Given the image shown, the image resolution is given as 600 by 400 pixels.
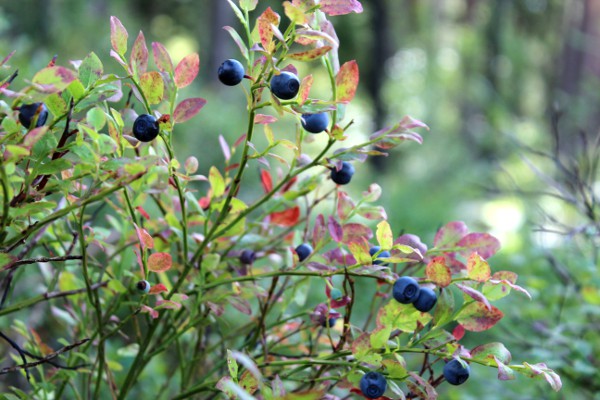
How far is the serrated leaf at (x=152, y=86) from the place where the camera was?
57 cm

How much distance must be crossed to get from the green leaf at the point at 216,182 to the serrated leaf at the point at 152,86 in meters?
0.15

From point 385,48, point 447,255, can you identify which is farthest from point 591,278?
point 385,48

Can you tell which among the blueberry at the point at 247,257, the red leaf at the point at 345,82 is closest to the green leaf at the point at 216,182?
the blueberry at the point at 247,257

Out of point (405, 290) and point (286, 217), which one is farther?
Result: point (286, 217)

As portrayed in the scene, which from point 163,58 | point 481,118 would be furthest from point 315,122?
point 481,118

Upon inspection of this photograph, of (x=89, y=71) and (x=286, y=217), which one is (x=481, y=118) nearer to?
(x=286, y=217)

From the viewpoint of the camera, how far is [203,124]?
5.59 metres

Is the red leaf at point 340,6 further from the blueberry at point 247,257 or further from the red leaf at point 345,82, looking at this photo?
the blueberry at point 247,257

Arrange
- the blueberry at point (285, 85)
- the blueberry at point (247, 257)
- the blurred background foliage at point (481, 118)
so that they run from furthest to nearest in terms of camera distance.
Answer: the blurred background foliage at point (481, 118), the blueberry at point (247, 257), the blueberry at point (285, 85)

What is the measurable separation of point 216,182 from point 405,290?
0.25 meters

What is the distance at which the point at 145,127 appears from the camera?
556 mm

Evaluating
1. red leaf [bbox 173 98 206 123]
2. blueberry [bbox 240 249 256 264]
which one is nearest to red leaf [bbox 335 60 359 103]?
red leaf [bbox 173 98 206 123]

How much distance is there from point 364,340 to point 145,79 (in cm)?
29

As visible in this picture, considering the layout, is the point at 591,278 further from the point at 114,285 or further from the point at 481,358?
the point at 114,285
